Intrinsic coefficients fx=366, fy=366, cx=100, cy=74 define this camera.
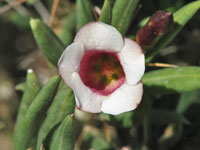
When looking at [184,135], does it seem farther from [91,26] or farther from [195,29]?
[91,26]

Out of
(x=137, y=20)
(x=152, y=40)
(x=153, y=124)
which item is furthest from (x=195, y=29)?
(x=152, y=40)

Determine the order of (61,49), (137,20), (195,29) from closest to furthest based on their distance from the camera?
(61,49) → (137,20) → (195,29)

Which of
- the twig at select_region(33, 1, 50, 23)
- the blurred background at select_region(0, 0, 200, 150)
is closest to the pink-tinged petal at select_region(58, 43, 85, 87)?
the blurred background at select_region(0, 0, 200, 150)

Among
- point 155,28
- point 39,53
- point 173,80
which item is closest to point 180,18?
point 155,28

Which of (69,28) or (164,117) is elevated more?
(69,28)

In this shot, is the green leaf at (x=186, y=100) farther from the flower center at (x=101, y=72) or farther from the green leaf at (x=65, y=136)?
the green leaf at (x=65, y=136)

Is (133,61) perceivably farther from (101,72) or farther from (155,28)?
(101,72)

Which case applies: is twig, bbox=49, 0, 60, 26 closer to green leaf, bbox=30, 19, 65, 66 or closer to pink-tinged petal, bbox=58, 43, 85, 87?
green leaf, bbox=30, 19, 65, 66
